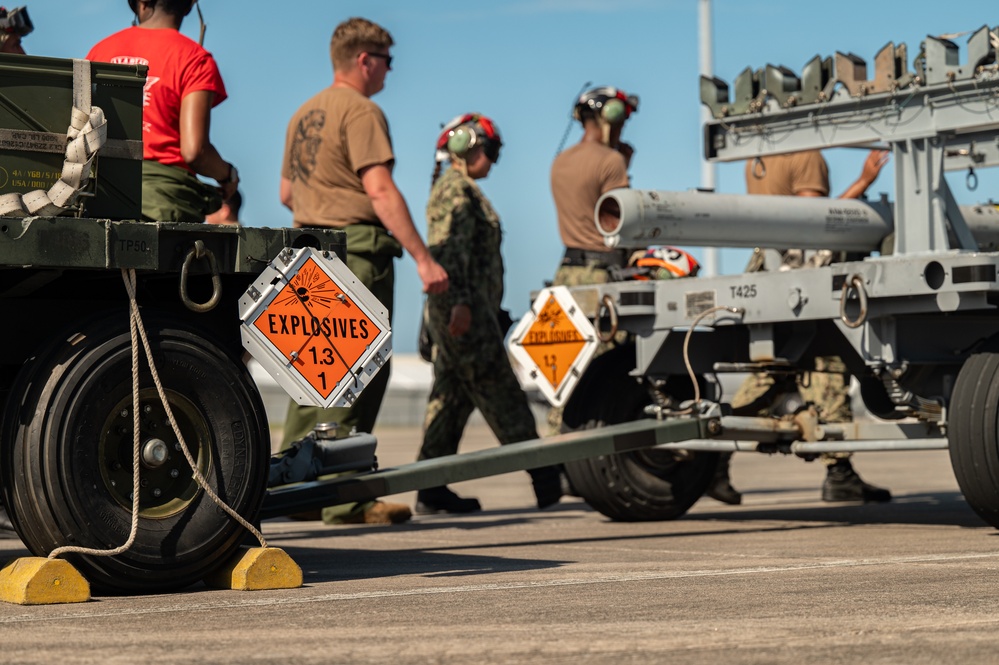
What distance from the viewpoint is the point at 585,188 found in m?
9.44

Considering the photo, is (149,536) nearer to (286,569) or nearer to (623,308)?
(286,569)

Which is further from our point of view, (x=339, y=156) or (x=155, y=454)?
(x=339, y=156)

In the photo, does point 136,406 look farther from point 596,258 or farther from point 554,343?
point 596,258

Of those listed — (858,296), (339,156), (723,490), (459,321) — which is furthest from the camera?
(723,490)

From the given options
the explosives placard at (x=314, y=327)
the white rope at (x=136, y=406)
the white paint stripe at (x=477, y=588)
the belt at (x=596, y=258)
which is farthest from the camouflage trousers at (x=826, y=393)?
the white rope at (x=136, y=406)

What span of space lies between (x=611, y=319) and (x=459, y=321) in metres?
1.34

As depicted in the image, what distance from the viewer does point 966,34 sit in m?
7.64

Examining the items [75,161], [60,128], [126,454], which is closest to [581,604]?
[126,454]

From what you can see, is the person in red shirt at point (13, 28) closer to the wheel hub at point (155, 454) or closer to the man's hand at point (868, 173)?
the wheel hub at point (155, 454)

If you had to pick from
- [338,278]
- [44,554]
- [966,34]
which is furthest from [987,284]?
[44,554]

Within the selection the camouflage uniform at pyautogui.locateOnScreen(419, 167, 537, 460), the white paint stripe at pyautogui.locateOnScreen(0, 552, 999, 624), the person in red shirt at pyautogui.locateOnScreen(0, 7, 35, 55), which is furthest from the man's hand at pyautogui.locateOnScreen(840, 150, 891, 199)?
the person in red shirt at pyautogui.locateOnScreen(0, 7, 35, 55)

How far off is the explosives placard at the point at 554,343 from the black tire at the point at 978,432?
1.77m

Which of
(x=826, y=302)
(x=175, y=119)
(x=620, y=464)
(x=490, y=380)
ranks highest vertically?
(x=175, y=119)

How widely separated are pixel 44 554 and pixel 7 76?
1.40 meters
